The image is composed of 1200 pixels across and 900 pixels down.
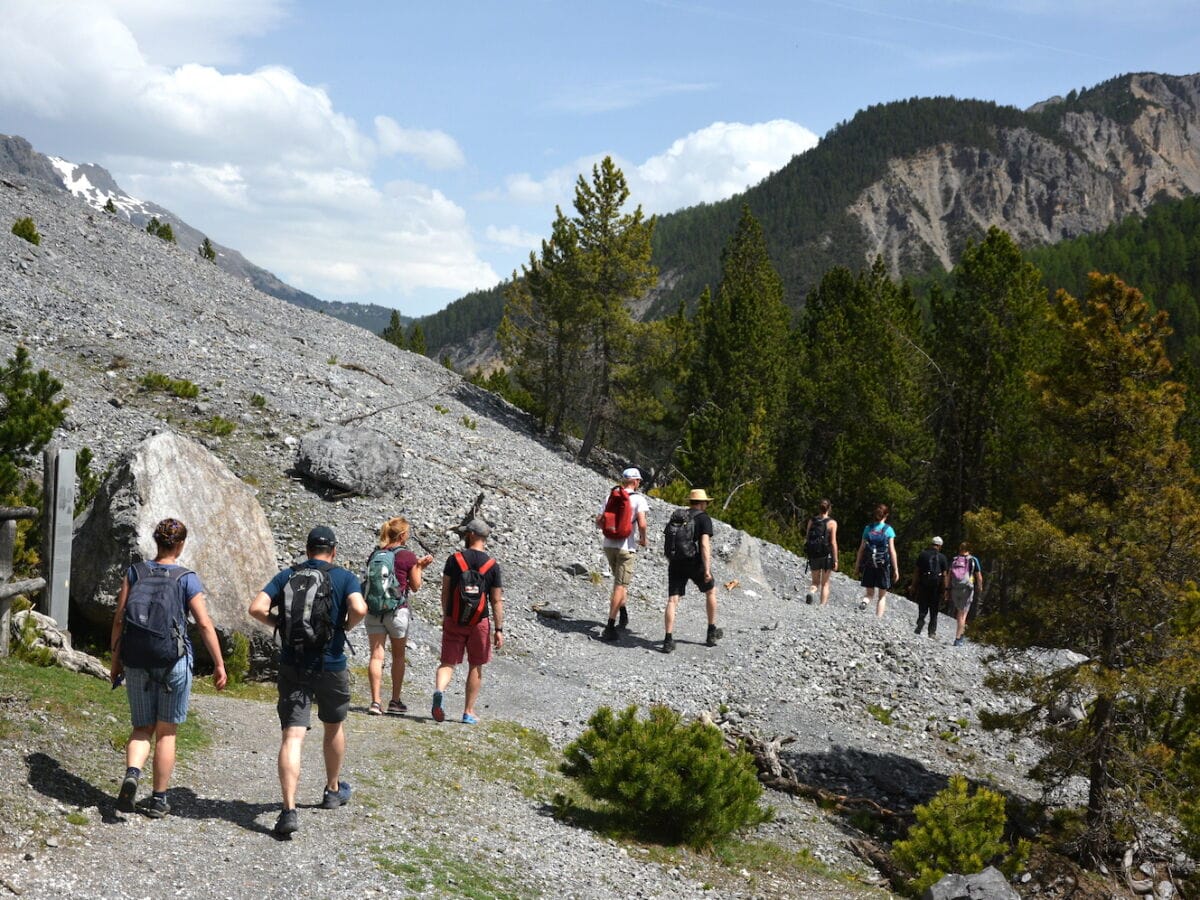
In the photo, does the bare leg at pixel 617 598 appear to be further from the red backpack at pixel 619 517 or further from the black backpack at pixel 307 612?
the black backpack at pixel 307 612

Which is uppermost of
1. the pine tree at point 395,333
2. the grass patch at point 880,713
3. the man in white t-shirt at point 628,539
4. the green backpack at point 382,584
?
the pine tree at point 395,333

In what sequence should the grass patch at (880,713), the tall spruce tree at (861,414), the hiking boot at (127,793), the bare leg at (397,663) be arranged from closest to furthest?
the hiking boot at (127,793) < the bare leg at (397,663) < the grass patch at (880,713) < the tall spruce tree at (861,414)

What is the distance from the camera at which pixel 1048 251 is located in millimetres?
146875

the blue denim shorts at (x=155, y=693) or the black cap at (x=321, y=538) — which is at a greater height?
the black cap at (x=321, y=538)

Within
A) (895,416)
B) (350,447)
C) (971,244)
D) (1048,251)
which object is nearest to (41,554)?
(350,447)

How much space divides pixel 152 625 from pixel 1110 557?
10.2 metres

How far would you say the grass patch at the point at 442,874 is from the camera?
6250 mm

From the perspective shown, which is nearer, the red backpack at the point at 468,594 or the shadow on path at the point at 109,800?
the shadow on path at the point at 109,800

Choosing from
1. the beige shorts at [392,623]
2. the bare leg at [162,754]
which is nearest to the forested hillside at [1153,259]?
the beige shorts at [392,623]

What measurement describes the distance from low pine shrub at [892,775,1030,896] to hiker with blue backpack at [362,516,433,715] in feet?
17.5

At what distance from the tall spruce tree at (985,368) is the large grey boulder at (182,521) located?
1156 inches

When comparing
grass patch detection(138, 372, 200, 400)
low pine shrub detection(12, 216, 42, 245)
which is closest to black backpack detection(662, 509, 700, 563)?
grass patch detection(138, 372, 200, 400)

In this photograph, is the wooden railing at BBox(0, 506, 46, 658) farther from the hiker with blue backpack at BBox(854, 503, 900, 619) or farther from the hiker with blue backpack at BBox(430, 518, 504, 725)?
the hiker with blue backpack at BBox(854, 503, 900, 619)

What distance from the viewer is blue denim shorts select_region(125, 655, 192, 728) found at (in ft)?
20.2
